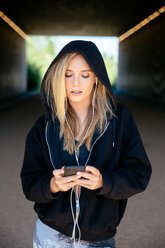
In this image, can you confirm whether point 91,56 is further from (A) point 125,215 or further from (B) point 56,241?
(A) point 125,215

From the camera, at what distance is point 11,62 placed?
887 inches

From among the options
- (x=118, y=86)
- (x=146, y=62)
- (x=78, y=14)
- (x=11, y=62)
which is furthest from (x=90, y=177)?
(x=118, y=86)

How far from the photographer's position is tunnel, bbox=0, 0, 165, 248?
3434 millimetres

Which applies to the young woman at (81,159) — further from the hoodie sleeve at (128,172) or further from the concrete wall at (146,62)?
the concrete wall at (146,62)

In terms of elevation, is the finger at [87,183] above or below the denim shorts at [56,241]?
above

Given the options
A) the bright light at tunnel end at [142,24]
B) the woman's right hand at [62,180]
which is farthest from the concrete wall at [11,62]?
the woman's right hand at [62,180]

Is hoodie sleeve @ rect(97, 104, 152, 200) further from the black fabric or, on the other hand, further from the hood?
the hood

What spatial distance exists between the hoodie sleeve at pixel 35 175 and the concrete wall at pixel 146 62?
16.3 m

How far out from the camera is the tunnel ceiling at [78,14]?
53.1ft

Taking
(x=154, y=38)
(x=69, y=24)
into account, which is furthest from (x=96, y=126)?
(x=69, y=24)

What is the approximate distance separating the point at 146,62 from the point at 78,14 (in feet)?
16.7

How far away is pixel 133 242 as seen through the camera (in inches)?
122

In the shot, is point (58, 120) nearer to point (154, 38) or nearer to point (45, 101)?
point (45, 101)

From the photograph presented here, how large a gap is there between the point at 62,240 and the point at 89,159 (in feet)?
1.30
